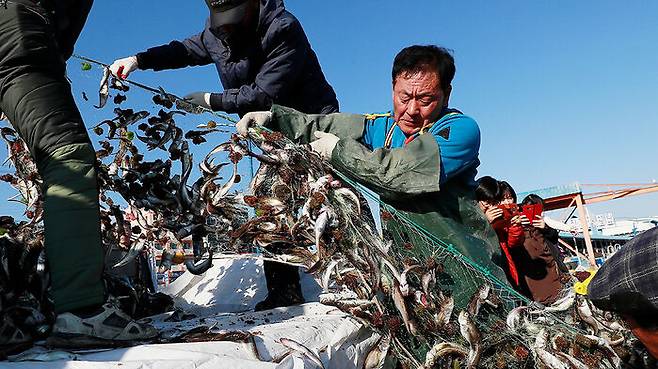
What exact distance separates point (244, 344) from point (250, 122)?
3.48ft

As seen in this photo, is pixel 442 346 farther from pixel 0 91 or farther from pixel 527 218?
pixel 527 218

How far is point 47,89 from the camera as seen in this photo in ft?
6.39

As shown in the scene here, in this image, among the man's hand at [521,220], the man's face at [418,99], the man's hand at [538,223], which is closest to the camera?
the man's face at [418,99]

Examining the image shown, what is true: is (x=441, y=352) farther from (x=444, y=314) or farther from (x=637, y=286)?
(x=637, y=286)

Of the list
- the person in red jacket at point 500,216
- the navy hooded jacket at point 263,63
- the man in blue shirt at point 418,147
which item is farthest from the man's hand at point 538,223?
the man in blue shirt at point 418,147

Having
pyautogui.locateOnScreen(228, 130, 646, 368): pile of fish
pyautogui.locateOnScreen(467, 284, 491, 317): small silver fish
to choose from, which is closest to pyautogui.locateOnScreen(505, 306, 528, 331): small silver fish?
pyautogui.locateOnScreen(228, 130, 646, 368): pile of fish

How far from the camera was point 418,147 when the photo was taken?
236 centimetres

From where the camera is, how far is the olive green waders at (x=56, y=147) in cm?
185

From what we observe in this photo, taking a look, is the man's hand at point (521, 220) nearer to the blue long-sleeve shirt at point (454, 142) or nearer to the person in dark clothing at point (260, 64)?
the person in dark clothing at point (260, 64)

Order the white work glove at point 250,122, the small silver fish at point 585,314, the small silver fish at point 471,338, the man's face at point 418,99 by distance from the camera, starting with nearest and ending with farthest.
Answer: the small silver fish at point 471,338 → the small silver fish at point 585,314 → the white work glove at point 250,122 → the man's face at point 418,99

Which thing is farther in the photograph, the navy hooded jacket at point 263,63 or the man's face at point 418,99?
the navy hooded jacket at point 263,63

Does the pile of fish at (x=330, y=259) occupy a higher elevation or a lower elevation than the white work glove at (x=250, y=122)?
lower

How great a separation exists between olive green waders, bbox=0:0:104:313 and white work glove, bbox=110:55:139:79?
1.03 metres

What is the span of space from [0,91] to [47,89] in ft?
0.55
